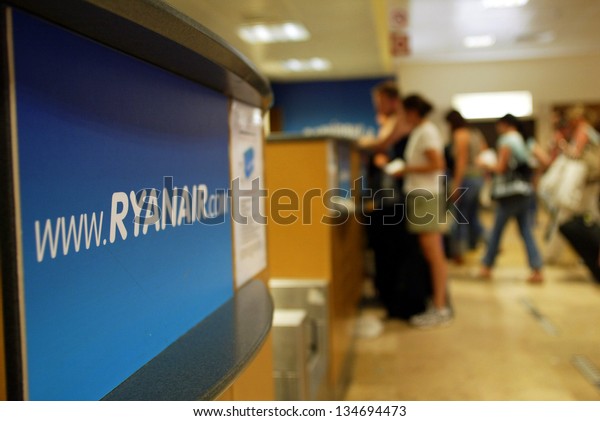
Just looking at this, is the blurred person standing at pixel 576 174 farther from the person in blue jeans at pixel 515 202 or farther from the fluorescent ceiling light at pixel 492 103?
the fluorescent ceiling light at pixel 492 103

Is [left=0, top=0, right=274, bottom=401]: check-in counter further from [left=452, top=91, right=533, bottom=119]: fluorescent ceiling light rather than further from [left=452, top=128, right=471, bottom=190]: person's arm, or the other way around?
[left=452, top=91, right=533, bottom=119]: fluorescent ceiling light

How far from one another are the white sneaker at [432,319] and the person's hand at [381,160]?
1208 mm

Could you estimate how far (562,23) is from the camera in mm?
7508

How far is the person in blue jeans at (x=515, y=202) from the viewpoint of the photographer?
4465mm

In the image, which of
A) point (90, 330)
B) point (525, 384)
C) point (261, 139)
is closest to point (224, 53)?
point (90, 330)

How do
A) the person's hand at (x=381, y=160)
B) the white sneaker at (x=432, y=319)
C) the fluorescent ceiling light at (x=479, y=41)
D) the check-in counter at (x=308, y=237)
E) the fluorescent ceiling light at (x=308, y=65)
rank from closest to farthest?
the check-in counter at (x=308, y=237) → the white sneaker at (x=432, y=319) → the person's hand at (x=381, y=160) → the fluorescent ceiling light at (x=479, y=41) → the fluorescent ceiling light at (x=308, y=65)

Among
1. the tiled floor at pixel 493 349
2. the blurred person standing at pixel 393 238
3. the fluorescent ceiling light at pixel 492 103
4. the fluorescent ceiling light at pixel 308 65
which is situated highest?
the fluorescent ceiling light at pixel 308 65

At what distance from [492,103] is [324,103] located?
124 inches

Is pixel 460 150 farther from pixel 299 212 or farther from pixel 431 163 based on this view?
pixel 299 212

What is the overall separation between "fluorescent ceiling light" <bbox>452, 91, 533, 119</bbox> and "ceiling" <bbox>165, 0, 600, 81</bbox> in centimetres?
67

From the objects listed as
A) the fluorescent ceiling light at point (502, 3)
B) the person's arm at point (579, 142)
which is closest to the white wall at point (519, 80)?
the fluorescent ceiling light at point (502, 3)

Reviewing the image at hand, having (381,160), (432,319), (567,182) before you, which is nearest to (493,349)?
(432,319)

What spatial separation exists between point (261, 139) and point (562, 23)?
7.29 metres

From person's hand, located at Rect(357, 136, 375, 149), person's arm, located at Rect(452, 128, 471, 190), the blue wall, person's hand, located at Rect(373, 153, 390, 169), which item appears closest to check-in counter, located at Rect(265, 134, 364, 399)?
person's hand, located at Rect(357, 136, 375, 149)
